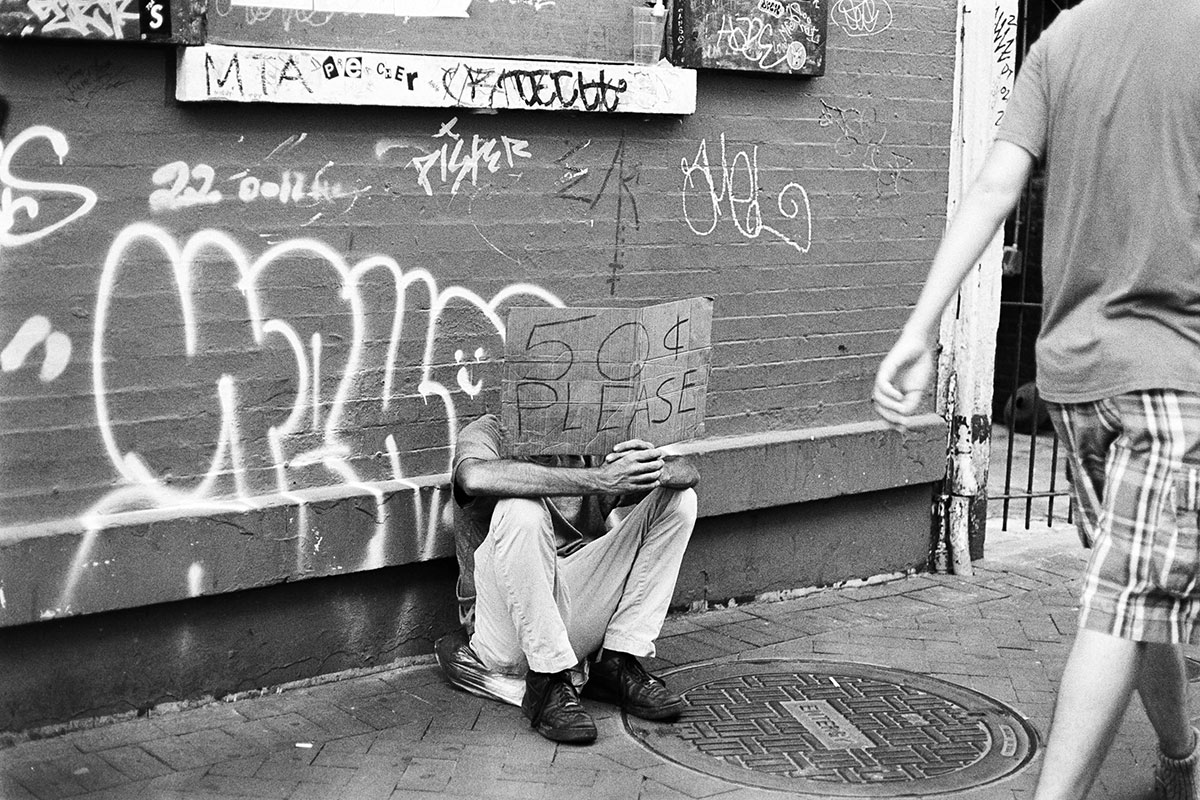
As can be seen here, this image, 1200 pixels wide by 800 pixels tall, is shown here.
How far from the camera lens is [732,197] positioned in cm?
577

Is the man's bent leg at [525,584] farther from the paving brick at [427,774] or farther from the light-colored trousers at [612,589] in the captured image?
the paving brick at [427,774]

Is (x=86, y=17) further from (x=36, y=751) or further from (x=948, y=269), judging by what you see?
(x=948, y=269)

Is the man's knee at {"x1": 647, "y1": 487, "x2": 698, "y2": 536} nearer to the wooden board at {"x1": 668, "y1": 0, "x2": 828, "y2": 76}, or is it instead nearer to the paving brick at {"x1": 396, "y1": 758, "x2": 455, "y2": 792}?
the paving brick at {"x1": 396, "y1": 758, "x2": 455, "y2": 792}

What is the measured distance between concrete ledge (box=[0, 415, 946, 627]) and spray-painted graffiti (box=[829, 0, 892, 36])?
1620 millimetres

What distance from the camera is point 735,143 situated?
5.76m

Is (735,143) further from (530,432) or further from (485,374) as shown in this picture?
(530,432)

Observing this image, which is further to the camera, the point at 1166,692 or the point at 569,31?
the point at 569,31

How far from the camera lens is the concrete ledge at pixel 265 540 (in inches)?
168

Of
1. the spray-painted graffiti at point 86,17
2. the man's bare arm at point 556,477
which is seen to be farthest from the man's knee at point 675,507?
the spray-painted graffiti at point 86,17

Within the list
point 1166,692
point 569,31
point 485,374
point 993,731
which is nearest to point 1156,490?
point 1166,692

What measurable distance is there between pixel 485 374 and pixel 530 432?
748mm

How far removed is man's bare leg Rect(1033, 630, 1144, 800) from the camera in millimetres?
3242

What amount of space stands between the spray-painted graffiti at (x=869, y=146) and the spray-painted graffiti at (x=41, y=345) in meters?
3.05

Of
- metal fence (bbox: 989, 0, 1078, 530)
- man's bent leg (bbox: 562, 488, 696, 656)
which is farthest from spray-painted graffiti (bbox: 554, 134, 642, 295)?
metal fence (bbox: 989, 0, 1078, 530)
